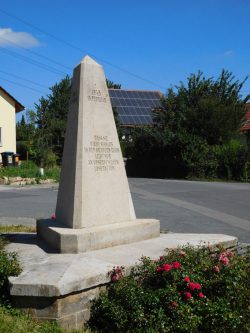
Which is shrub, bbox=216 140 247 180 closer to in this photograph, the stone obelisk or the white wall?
the white wall

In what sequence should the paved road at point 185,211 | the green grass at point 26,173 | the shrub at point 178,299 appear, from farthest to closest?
the green grass at point 26,173 → the paved road at point 185,211 → the shrub at point 178,299

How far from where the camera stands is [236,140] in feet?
93.2

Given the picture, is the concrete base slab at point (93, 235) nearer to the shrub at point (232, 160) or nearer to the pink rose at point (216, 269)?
the pink rose at point (216, 269)

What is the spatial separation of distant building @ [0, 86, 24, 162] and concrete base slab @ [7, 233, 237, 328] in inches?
899

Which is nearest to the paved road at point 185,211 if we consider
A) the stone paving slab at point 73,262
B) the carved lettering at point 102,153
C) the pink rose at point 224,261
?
the stone paving slab at point 73,262

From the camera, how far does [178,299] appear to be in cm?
380

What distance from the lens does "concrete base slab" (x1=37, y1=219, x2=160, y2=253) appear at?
5035mm

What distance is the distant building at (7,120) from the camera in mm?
26891

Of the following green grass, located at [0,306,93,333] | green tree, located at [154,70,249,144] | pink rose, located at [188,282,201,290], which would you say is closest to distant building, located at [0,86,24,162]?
green tree, located at [154,70,249,144]

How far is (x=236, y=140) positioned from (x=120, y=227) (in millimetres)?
24322

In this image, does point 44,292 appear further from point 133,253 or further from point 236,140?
point 236,140

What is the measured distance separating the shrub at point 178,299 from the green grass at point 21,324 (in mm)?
364

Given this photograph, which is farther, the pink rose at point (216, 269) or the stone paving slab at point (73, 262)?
the pink rose at point (216, 269)

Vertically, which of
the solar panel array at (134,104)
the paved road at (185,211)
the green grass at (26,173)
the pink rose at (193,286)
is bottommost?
the paved road at (185,211)
